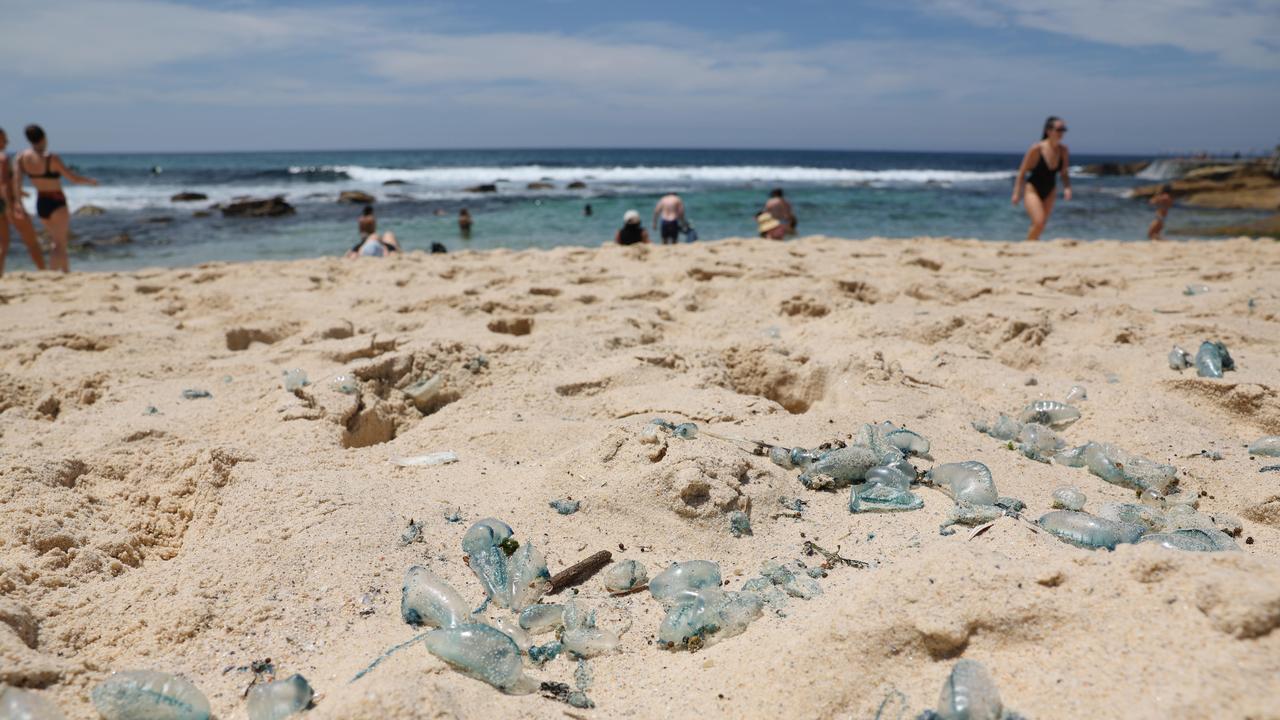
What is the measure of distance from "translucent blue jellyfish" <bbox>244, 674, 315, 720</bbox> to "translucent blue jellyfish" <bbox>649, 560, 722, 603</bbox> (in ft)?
2.07

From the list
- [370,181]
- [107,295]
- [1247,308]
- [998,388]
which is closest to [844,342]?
[998,388]

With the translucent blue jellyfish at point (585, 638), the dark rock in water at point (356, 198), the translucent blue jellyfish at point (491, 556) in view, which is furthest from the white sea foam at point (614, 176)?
the translucent blue jellyfish at point (585, 638)

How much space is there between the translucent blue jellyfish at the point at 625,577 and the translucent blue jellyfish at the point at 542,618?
5.3 inches

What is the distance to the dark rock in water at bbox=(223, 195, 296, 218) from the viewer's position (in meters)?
14.4

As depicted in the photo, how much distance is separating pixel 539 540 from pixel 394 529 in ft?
1.03

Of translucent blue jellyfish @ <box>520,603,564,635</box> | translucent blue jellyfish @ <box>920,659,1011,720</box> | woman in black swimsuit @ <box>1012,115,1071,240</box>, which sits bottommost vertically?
translucent blue jellyfish @ <box>520,603,564,635</box>

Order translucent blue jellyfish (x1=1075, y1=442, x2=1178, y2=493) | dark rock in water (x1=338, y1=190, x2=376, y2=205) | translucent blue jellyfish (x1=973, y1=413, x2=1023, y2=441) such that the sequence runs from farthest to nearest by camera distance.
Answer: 1. dark rock in water (x1=338, y1=190, x2=376, y2=205)
2. translucent blue jellyfish (x1=973, y1=413, x2=1023, y2=441)
3. translucent blue jellyfish (x1=1075, y1=442, x2=1178, y2=493)

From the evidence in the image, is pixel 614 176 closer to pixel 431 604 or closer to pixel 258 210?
pixel 258 210

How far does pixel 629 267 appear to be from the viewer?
4.89 m

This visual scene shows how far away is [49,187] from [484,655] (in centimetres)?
708

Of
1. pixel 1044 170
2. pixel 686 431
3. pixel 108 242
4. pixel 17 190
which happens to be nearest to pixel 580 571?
pixel 686 431

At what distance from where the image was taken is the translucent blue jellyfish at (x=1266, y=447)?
185cm

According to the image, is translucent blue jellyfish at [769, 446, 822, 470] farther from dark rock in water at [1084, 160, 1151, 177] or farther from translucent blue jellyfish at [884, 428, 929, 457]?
dark rock in water at [1084, 160, 1151, 177]

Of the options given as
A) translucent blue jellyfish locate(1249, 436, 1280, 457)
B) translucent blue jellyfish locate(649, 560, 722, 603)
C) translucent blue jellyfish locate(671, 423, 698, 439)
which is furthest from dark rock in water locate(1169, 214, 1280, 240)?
translucent blue jellyfish locate(649, 560, 722, 603)
